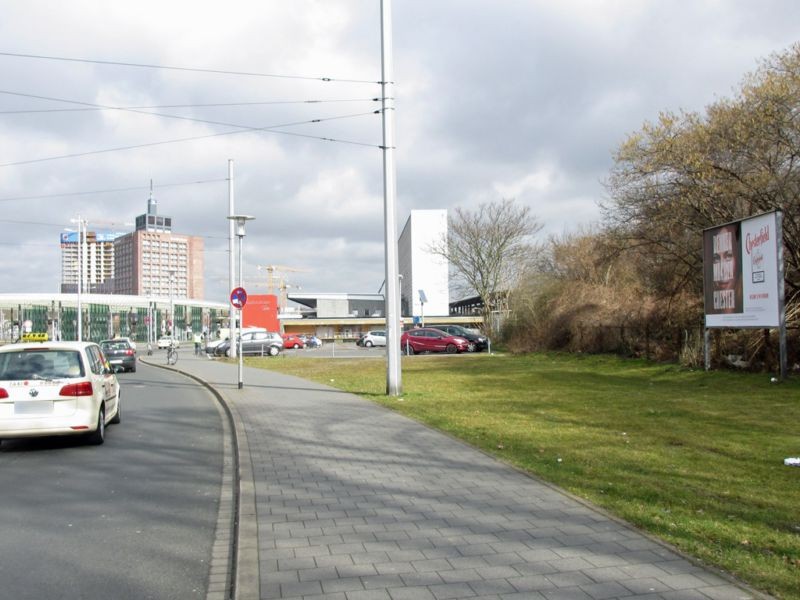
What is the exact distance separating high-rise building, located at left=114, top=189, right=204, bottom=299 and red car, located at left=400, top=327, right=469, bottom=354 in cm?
6610

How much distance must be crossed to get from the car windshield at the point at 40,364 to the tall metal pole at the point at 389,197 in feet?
22.0

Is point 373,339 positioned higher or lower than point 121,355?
lower

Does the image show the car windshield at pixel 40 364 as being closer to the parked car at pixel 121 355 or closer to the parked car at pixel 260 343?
the parked car at pixel 121 355

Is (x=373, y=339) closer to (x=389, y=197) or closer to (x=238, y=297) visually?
(x=238, y=297)

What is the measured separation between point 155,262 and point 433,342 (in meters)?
75.6

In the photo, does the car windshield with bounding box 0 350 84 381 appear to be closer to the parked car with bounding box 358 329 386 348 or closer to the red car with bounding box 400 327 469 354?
the red car with bounding box 400 327 469 354

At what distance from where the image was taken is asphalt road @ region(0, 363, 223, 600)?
4.46m

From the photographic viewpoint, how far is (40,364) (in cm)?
956

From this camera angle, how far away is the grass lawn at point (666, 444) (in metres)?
4.86

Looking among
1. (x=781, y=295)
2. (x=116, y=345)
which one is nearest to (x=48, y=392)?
(x=781, y=295)

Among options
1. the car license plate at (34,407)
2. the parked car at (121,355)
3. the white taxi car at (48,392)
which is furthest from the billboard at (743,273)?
the parked car at (121,355)

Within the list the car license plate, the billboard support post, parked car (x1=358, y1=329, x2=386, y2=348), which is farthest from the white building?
the car license plate

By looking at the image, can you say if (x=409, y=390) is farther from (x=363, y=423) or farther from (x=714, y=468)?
A: (x=714, y=468)

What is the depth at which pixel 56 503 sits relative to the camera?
6.61 m
